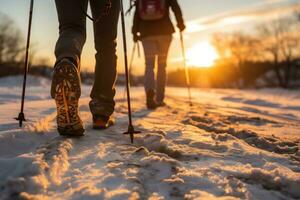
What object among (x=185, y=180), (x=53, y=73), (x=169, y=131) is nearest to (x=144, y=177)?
(x=185, y=180)

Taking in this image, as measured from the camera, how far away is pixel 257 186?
68.0 inches

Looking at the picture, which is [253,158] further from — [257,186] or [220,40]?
[220,40]

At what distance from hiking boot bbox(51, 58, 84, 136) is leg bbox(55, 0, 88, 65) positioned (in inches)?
5.7

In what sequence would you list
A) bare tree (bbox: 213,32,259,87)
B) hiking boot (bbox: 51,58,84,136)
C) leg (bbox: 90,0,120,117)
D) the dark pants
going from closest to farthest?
hiking boot (bbox: 51,58,84,136), the dark pants, leg (bbox: 90,0,120,117), bare tree (bbox: 213,32,259,87)

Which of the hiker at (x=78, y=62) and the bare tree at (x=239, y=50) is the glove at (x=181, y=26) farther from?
the bare tree at (x=239, y=50)

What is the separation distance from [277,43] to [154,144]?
204 ft

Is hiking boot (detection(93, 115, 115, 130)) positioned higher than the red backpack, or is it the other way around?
the red backpack

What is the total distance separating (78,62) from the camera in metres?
2.58

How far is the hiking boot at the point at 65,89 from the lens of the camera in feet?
7.85

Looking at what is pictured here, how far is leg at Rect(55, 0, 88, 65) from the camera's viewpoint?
8.40 ft

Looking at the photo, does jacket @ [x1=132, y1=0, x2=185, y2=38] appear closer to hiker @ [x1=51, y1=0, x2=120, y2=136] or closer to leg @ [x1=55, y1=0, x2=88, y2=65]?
hiker @ [x1=51, y1=0, x2=120, y2=136]

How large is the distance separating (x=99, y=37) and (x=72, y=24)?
57cm

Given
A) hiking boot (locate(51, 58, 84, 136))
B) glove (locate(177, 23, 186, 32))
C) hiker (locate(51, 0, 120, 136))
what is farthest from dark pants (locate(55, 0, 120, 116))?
glove (locate(177, 23, 186, 32))

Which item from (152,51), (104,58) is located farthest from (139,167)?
(152,51)
